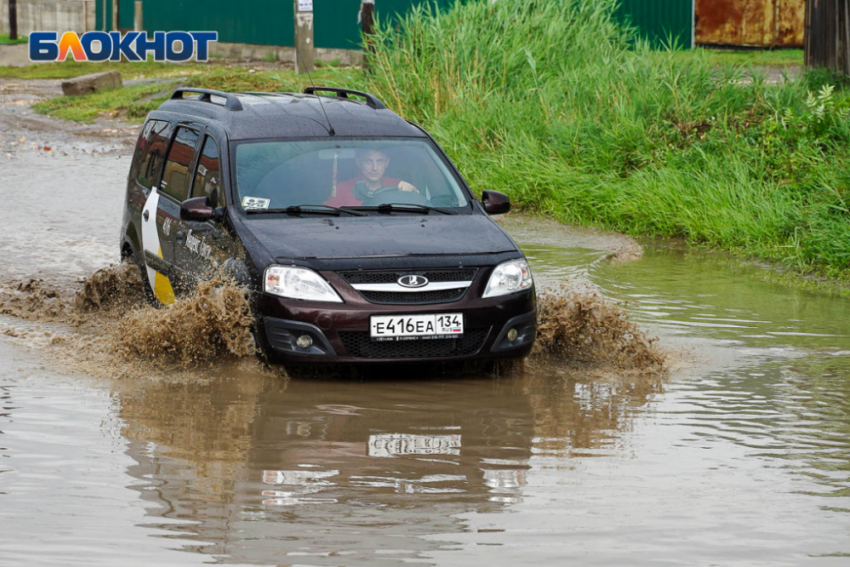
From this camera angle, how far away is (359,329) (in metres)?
7.05

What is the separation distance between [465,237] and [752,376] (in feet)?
6.08

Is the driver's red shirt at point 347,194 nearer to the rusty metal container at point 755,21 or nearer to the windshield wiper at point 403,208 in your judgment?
the windshield wiper at point 403,208

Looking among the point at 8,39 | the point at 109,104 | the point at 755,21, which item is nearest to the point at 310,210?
the point at 109,104

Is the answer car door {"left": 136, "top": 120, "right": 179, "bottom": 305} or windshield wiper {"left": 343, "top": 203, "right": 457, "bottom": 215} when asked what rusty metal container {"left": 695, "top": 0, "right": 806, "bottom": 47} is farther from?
windshield wiper {"left": 343, "top": 203, "right": 457, "bottom": 215}

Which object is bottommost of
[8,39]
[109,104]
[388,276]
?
[388,276]

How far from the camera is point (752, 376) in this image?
7.72 m

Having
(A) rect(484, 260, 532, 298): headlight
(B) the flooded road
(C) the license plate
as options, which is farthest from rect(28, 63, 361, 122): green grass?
(C) the license plate

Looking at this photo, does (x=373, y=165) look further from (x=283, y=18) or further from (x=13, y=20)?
(x=13, y=20)

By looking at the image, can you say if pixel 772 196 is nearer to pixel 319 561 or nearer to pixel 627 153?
pixel 627 153

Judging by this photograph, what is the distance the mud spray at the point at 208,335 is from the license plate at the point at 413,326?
28.9 inches

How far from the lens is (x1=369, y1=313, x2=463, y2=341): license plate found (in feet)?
23.2

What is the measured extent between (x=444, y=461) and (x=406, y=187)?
2740 mm

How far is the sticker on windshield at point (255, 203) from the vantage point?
25.7ft

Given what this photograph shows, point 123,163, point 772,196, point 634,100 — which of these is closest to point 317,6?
point 123,163
